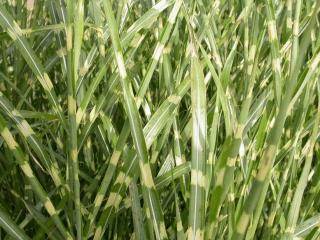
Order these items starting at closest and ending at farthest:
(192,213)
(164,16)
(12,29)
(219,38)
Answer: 1. (192,213)
2. (12,29)
3. (219,38)
4. (164,16)

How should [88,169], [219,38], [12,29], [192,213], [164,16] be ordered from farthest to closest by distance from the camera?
1. [164,16]
2. [219,38]
3. [88,169]
4. [12,29]
5. [192,213]

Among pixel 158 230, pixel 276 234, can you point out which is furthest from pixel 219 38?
pixel 158 230

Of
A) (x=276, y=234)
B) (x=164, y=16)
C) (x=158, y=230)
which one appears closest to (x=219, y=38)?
(x=164, y=16)

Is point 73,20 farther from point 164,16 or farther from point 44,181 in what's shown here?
point 164,16

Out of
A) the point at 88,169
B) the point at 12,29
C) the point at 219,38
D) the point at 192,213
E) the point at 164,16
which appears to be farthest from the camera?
the point at 164,16

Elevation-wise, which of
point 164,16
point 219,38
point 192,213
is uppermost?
point 164,16

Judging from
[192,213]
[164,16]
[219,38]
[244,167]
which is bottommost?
[192,213]

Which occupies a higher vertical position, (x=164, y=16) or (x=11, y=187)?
(x=164, y=16)

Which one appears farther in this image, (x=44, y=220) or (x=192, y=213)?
(x=44, y=220)

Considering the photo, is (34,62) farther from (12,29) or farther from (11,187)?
(11,187)
